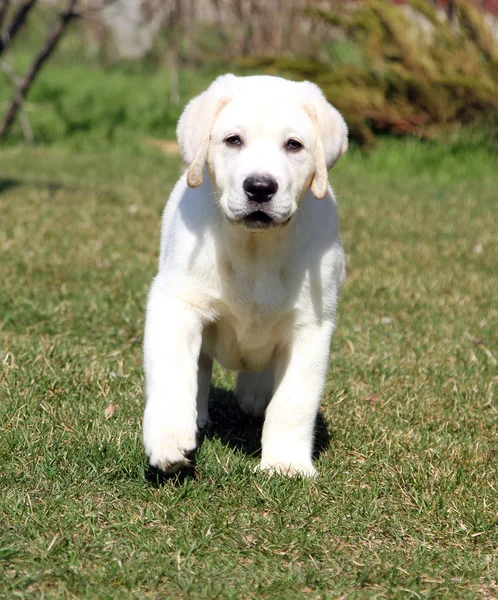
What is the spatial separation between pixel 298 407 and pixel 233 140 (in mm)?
938

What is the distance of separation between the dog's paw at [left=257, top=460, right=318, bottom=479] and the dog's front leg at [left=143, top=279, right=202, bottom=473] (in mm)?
312

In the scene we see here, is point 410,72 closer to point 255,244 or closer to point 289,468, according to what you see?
point 255,244

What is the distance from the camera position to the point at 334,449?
11.6 ft

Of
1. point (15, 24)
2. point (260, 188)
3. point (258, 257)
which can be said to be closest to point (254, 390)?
point (258, 257)

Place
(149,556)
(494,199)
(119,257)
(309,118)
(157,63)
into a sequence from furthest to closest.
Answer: (157,63) < (494,199) < (119,257) < (309,118) < (149,556)

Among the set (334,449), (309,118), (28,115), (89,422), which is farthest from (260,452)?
(28,115)

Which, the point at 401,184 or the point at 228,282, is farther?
the point at 401,184

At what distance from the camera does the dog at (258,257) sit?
3.06 metres

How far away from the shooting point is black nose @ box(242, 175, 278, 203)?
2.96 meters

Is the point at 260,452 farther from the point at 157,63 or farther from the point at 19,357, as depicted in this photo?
the point at 157,63

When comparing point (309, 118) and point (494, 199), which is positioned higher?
point (309, 118)

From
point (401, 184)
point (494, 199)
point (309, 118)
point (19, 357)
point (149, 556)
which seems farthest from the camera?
point (401, 184)

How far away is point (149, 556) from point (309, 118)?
1514 millimetres

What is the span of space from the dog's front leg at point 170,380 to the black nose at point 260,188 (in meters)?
0.48
